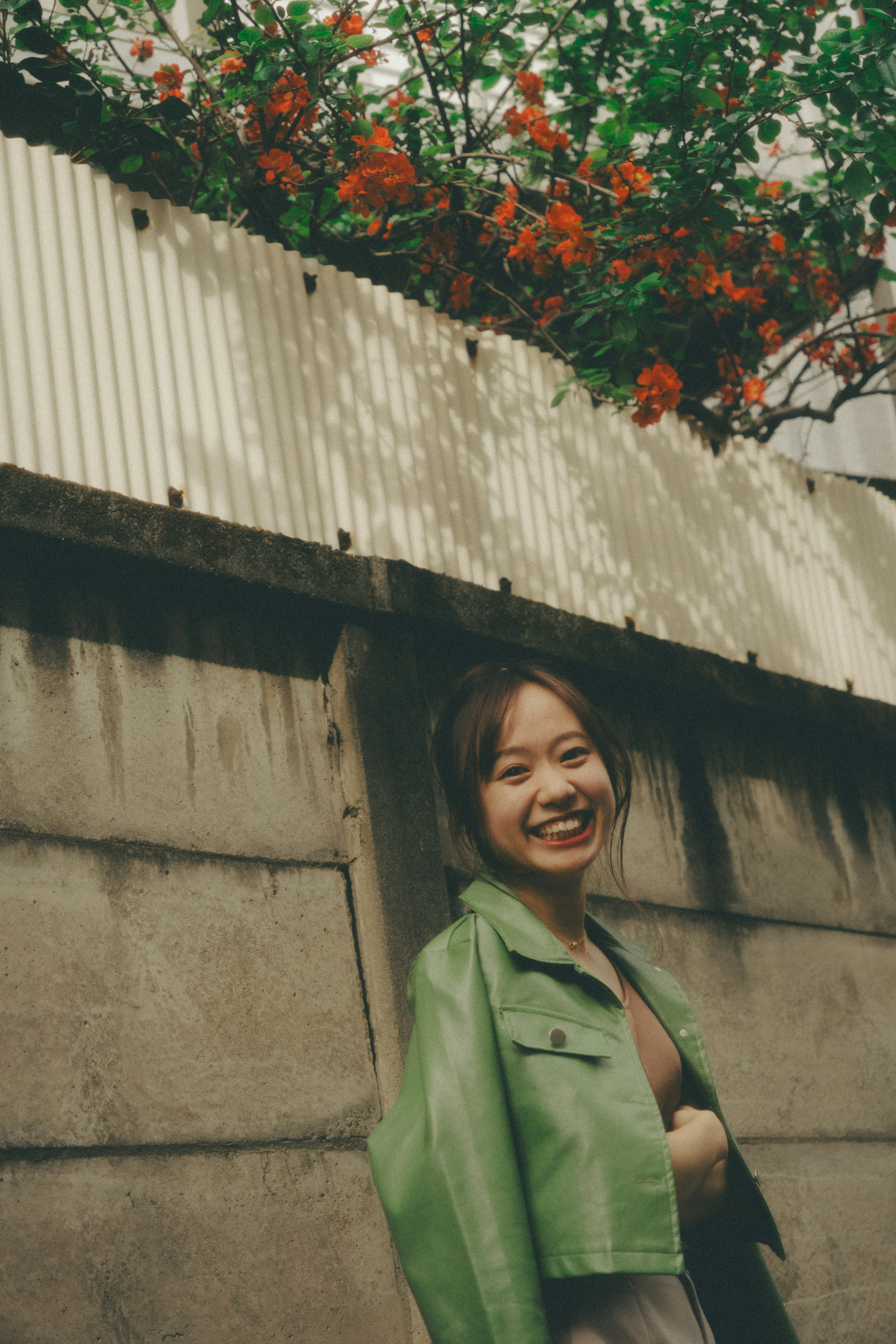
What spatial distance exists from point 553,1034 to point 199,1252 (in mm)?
1152

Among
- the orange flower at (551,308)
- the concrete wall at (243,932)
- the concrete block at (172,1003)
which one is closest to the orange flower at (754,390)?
the orange flower at (551,308)

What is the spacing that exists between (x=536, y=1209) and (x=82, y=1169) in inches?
44.2

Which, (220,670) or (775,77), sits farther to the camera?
(775,77)

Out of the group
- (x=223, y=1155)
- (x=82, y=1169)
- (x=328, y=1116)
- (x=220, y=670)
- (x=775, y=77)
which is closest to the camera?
(x=82, y=1169)

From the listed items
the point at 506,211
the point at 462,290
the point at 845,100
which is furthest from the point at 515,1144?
the point at 506,211

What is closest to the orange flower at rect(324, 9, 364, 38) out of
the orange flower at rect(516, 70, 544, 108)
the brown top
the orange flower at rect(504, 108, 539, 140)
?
the orange flower at rect(504, 108, 539, 140)

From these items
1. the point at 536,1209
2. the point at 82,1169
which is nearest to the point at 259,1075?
the point at 82,1169

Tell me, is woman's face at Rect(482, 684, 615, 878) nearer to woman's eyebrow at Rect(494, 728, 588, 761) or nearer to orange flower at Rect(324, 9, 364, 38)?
woman's eyebrow at Rect(494, 728, 588, 761)

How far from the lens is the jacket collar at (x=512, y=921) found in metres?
2.07

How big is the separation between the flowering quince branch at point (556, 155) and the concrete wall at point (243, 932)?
63.9 inches

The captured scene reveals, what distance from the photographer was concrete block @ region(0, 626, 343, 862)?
2738 millimetres

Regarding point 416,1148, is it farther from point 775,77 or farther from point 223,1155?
point 775,77

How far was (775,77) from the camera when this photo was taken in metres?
3.77

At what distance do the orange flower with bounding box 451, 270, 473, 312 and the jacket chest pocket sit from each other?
3865 millimetres
